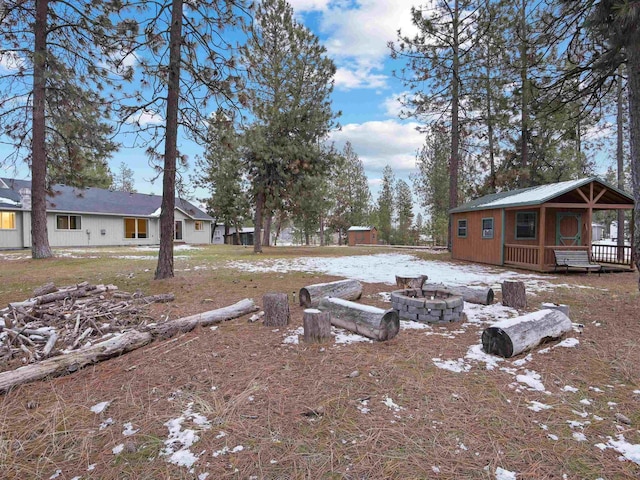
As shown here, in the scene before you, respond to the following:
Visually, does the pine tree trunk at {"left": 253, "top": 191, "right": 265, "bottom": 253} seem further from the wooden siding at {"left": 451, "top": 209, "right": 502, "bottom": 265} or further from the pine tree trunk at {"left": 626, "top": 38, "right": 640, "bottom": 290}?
the pine tree trunk at {"left": 626, "top": 38, "right": 640, "bottom": 290}

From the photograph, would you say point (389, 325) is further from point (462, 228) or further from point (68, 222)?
point (68, 222)

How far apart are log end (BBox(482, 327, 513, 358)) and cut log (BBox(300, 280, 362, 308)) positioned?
2.46m

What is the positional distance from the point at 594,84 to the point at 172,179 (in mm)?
7747

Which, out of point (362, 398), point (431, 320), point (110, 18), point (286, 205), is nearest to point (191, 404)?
point (362, 398)

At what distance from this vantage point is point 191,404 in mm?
2430

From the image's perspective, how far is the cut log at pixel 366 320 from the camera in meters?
3.68

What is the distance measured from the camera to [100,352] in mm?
3170

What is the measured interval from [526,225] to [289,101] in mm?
10698

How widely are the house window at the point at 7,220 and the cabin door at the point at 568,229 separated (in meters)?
24.9

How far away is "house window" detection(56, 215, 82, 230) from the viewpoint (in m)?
19.2

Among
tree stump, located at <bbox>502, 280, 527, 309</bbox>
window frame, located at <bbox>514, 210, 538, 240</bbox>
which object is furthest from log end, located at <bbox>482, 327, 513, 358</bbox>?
window frame, located at <bbox>514, 210, 538, 240</bbox>

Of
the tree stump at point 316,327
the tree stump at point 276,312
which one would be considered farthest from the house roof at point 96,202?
the tree stump at point 316,327

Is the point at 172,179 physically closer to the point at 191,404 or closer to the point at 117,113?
the point at 117,113

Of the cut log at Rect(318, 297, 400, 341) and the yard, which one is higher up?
Result: the cut log at Rect(318, 297, 400, 341)
